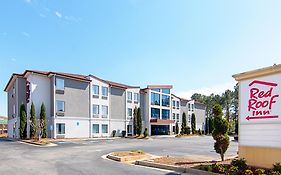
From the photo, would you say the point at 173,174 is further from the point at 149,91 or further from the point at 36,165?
the point at 149,91

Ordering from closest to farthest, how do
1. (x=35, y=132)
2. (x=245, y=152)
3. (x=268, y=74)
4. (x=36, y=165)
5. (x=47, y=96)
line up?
1. (x=268, y=74)
2. (x=245, y=152)
3. (x=36, y=165)
4. (x=35, y=132)
5. (x=47, y=96)

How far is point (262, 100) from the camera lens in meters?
11.1

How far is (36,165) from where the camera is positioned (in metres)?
13.7

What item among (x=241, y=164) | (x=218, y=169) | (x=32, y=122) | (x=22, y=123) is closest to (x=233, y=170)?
(x=218, y=169)

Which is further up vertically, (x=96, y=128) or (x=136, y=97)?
(x=136, y=97)

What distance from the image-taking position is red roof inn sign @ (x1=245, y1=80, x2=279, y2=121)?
35.1 ft

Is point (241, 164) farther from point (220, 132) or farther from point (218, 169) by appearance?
point (220, 132)

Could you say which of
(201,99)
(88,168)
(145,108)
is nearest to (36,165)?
(88,168)

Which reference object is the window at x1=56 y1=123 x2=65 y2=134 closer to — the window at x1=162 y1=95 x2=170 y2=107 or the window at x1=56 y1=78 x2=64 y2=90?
the window at x1=56 y1=78 x2=64 y2=90

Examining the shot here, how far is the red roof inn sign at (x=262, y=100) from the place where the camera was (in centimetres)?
1069

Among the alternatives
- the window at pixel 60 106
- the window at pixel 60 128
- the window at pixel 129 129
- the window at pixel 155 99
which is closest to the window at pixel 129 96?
the window at pixel 129 129

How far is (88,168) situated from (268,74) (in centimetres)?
919

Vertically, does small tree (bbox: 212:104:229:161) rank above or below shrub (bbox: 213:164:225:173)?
above

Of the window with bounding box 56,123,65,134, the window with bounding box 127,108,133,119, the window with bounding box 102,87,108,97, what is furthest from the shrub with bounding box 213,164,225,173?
the window with bounding box 127,108,133,119
